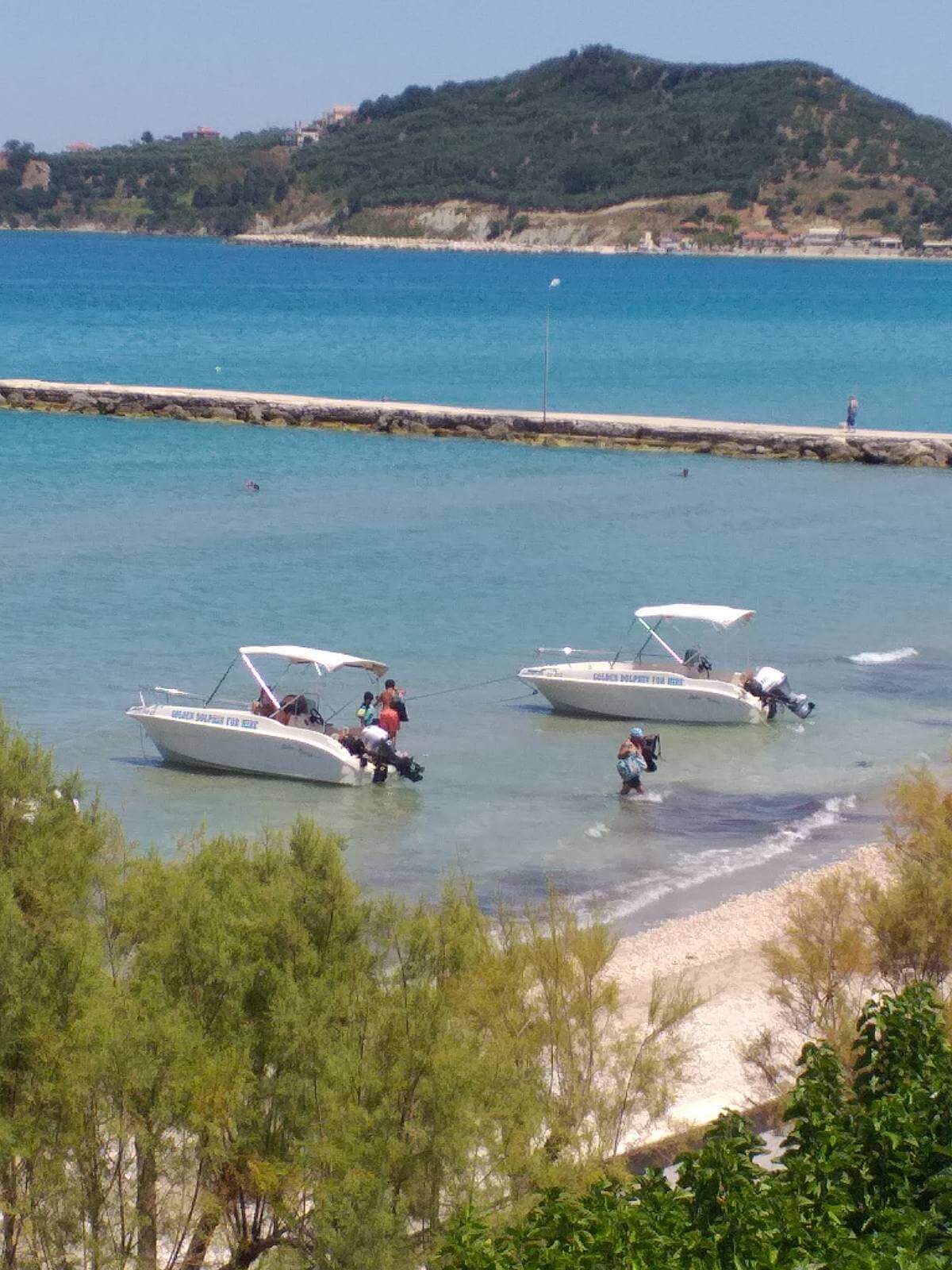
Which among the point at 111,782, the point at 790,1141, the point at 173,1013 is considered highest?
the point at 173,1013

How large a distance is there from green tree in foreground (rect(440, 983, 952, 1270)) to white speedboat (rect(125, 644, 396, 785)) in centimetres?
1228

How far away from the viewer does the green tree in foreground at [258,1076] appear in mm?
8086

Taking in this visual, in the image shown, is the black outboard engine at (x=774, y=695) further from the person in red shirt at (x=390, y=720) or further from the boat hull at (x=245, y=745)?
the boat hull at (x=245, y=745)

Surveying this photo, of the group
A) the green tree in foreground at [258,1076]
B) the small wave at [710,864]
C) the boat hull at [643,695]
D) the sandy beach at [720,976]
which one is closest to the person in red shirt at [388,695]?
the boat hull at [643,695]

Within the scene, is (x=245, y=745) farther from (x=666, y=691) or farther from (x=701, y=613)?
(x=701, y=613)

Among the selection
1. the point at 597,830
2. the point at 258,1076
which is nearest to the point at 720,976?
the point at 597,830

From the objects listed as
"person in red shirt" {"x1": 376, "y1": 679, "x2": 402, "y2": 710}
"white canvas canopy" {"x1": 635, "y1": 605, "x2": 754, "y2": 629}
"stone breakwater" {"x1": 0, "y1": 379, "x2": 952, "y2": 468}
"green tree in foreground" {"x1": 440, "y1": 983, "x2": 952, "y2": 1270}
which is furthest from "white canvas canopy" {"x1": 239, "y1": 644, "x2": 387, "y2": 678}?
"stone breakwater" {"x1": 0, "y1": 379, "x2": 952, "y2": 468}

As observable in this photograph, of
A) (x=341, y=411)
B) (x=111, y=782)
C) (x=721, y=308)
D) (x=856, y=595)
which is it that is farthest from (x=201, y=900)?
(x=721, y=308)

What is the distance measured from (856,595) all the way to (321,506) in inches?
537

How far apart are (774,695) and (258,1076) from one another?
54.2ft

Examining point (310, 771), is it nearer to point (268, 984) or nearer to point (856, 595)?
point (268, 984)

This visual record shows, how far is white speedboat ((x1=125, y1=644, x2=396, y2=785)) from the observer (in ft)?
71.1

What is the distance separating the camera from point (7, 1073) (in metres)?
8.21

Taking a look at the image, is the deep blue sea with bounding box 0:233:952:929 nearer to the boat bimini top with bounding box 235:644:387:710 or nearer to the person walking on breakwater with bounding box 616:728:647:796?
the person walking on breakwater with bounding box 616:728:647:796
